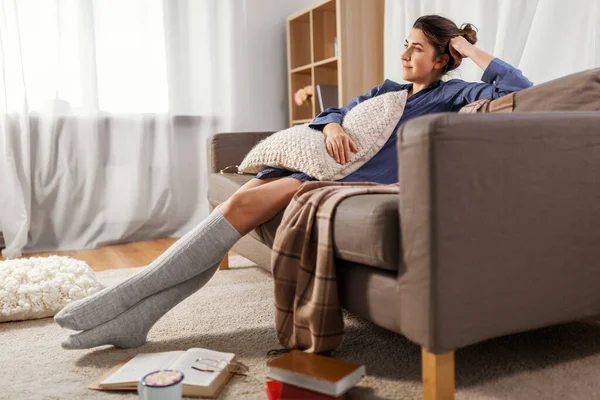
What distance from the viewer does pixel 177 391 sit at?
1062mm

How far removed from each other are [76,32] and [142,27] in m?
0.36

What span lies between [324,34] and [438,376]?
277cm

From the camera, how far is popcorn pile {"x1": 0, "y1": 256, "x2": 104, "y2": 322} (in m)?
1.82

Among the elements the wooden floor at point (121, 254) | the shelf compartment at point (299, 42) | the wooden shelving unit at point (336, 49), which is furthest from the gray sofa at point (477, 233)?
the shelf compartment at point (299, 42)

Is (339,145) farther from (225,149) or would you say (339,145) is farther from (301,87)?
(301,87)

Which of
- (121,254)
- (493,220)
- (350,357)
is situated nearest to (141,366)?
(350,357)

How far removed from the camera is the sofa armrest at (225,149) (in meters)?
2.52

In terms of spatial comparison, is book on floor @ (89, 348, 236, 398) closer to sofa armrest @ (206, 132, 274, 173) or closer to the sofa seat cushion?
the sofa seat cushion

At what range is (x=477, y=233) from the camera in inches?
→ 42.9

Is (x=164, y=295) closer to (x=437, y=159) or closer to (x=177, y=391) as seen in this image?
(x=177, y=391)

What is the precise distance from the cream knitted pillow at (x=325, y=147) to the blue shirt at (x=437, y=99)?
0.04 m

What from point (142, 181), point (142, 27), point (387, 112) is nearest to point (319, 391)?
point (387, 112)

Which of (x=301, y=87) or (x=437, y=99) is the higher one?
(x=301, y=87)

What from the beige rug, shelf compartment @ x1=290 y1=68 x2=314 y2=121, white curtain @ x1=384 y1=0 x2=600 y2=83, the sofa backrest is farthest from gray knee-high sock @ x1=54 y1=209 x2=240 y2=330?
shelf compartment @ x1=290 y1=68 x2=314 y2=121
